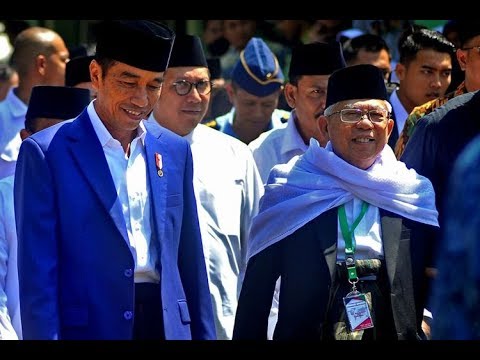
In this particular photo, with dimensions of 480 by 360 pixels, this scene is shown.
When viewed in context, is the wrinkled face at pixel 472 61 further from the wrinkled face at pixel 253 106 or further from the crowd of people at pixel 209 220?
the wrinkled face at pixel 253 106

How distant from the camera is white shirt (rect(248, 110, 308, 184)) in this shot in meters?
7.95

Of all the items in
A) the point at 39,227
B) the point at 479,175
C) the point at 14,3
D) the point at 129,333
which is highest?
the point at 14,3

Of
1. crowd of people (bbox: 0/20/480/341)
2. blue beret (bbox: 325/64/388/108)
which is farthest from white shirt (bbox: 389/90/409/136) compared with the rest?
blue beret (bbox: 325/64/388/108)

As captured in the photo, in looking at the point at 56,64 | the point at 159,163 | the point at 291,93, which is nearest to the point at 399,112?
the point at 291,93

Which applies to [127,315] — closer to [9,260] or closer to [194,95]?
[9,260]

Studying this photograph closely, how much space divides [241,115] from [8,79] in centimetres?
449

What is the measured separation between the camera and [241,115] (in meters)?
9.30

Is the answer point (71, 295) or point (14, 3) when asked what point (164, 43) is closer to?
point (71, 295)

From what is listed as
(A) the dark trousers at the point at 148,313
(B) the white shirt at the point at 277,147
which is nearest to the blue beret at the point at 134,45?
(A) the dark trousers at the point at 148,313

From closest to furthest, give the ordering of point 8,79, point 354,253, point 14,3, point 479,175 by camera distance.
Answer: point 479,175
point 354,253
point 14,3
point 8,79

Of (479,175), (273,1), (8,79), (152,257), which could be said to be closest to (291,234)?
(152,257)

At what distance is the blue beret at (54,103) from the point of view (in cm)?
747

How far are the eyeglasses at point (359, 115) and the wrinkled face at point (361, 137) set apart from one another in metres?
0.01

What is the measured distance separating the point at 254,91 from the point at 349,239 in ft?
10.9
